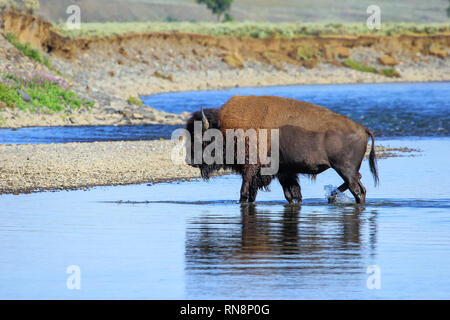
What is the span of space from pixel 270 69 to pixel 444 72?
13.7 meters

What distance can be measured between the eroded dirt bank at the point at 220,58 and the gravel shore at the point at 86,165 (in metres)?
18.5

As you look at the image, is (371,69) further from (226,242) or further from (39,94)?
(226,242)

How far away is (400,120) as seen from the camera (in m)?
35.4

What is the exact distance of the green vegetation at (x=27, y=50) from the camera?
3766 cm

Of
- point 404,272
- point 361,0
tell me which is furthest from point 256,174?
point 361,0

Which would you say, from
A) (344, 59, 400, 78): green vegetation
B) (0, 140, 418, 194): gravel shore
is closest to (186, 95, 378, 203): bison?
(0, 140, 418, 194): gravel shore

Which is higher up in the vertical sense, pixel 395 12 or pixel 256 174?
pixel 395 12

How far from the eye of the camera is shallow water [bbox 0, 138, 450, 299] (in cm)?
860

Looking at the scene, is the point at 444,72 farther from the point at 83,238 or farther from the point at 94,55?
the point at 83,238

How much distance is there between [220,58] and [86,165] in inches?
1856

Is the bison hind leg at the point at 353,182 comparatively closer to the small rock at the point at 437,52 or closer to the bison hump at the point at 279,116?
the bison hump at the point at 279,116

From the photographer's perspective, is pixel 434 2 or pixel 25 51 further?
pixel 434 2

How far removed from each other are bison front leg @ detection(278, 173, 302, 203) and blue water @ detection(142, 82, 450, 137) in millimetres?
15767

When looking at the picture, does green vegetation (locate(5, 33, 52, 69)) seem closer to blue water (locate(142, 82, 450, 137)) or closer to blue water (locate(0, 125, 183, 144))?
blue water (locate(142, 82, 450, 137))
